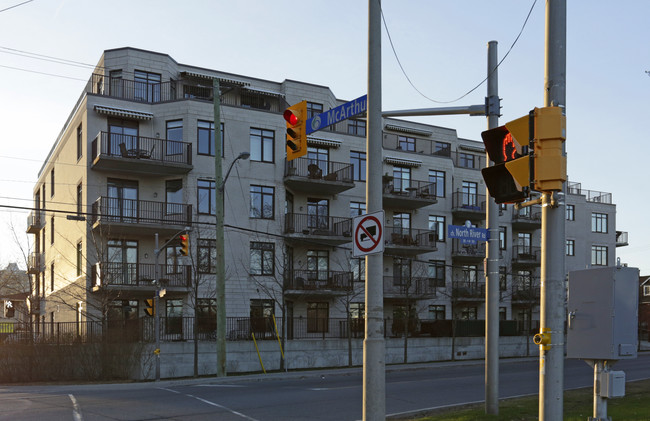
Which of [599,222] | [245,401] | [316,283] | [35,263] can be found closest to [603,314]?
[245,401]

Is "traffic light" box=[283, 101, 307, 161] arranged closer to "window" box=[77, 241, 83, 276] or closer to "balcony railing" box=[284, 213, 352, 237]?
"balcony railing" box=[284, 213, 352, 237]

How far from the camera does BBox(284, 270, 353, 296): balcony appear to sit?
123 feet

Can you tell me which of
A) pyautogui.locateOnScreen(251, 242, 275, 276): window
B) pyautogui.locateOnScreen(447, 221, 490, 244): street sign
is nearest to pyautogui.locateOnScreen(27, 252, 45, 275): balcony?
pyautogui.locateOnScreen(251, 242, 275, 276): window

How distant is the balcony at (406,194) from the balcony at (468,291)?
612 centimetres

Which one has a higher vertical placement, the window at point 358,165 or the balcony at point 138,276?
the window at point 358,165

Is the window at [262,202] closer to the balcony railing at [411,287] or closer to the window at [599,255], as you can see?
the balcony railing at [411,287]

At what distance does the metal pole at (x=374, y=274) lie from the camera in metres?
8.66

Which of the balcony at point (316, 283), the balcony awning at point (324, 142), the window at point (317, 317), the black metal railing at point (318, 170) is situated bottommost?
the window at point (317, 317)

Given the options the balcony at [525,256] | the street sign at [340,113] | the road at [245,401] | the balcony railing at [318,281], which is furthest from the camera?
the balcony at [525,256]

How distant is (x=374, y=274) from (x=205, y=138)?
28422mm

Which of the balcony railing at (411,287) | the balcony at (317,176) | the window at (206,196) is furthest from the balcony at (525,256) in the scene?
the window at (206,196)

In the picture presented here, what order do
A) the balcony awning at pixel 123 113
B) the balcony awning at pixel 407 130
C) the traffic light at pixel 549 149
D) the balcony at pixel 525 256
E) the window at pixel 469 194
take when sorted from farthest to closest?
1. the balcony at pixel 525 256
2. the balcony awning at pixel 407 130
3. the window at pixel 469 194
4. the balcony awning at pixel 123 113
5. the traffic light at pixel 549 149

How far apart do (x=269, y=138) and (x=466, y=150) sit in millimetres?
22781

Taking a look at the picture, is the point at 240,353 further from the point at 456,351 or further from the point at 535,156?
the point at 535,156
